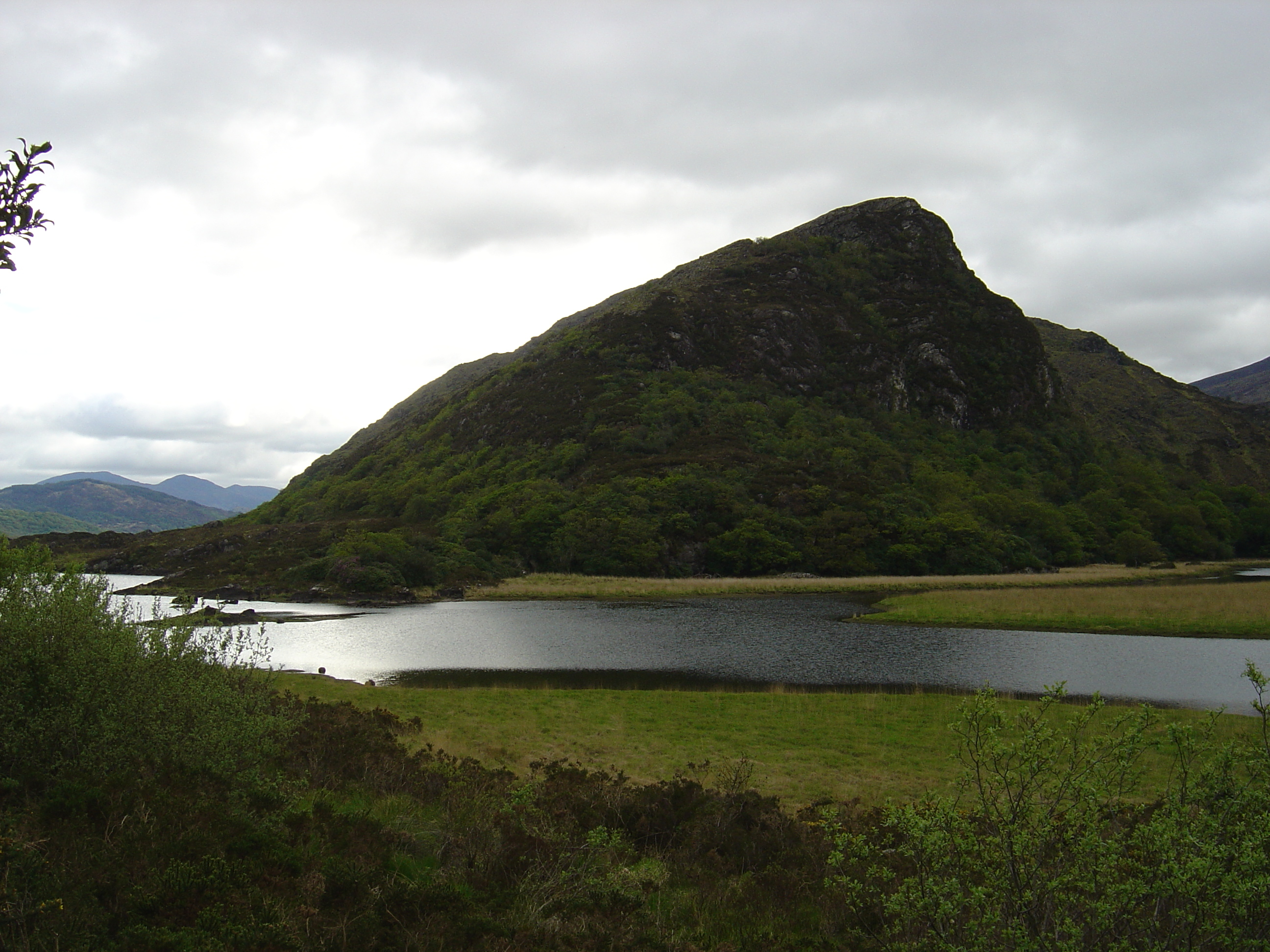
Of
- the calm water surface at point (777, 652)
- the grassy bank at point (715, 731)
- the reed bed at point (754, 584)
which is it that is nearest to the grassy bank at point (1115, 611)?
the calm water surface at point (777, 652)

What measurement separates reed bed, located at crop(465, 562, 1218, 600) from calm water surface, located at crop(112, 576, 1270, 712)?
1717 centimetres

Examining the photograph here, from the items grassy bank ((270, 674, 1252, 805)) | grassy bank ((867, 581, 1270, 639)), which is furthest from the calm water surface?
grassy bank ((270, 674, 1252, 805))

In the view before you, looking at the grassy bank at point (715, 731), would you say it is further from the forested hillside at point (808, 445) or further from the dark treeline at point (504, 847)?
the forested hillside at point (808, 445)

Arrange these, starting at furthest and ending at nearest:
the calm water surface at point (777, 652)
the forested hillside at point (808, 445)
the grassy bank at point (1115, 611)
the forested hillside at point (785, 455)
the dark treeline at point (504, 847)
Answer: the forested hillside at point (808, 445), the forested hillside at point (785, 455), the grassy bank at point (1115, 611), the calm water surface at point (777, 652), the dark treeline at point (504, 847)

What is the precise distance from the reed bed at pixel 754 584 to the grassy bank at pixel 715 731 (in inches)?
1714

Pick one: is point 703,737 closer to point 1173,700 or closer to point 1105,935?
point 1105,935

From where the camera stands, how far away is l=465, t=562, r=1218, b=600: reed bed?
6812cm

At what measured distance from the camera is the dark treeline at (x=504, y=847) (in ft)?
16.2

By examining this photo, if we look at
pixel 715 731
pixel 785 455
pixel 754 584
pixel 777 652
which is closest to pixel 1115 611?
pixel 777 652

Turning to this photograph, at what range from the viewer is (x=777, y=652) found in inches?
1323

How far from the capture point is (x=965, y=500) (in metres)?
110

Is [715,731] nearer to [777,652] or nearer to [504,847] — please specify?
[504,847]

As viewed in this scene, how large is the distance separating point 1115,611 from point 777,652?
2362cm

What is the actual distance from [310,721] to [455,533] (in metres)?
79.2
